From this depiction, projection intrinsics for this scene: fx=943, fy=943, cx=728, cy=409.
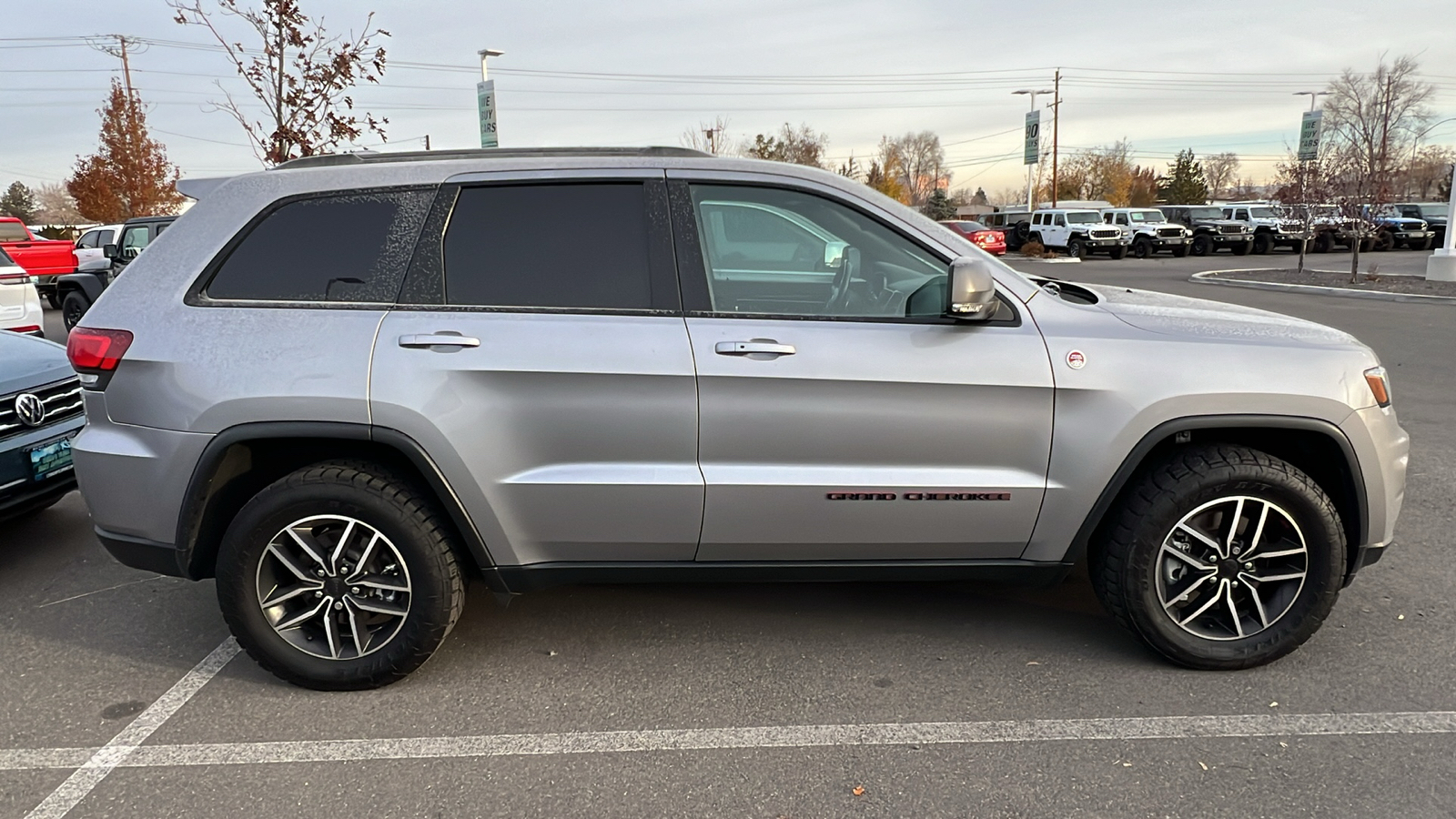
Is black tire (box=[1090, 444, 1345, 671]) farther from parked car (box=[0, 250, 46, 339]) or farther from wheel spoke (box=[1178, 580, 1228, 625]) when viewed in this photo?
Result: parked car (box=[0, 250, 46, 339])

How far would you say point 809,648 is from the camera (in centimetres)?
357

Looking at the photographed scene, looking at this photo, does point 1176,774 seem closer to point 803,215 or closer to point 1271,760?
point 1271,760

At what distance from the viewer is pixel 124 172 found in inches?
1334

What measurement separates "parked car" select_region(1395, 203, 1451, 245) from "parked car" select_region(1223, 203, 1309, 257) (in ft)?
13.5

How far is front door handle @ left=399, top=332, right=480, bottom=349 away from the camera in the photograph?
10.1ft

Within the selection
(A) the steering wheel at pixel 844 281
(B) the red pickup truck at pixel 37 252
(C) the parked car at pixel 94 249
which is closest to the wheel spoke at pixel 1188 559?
(A) the steering wheel at pixel 844 281

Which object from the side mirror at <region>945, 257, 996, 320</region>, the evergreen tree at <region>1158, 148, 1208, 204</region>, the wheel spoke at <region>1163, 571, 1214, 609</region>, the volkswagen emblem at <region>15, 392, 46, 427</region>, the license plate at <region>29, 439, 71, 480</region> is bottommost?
the wheel spoke at <region>1163, 571, 1214, 609</region>

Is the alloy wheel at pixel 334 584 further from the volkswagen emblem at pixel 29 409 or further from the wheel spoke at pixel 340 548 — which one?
the volkswagen emblem at pixel 29 409

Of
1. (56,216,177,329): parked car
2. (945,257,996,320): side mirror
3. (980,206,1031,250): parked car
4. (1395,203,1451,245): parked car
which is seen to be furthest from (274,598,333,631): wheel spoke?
(1395,203,1451,245): parked car

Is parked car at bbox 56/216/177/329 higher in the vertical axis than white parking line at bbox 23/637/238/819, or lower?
higher

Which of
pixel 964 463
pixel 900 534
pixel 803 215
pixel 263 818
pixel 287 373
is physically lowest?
pixel 263 818

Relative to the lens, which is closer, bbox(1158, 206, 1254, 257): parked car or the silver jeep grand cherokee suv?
the silver jeep grand cherokee suv

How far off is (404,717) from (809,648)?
1.46m

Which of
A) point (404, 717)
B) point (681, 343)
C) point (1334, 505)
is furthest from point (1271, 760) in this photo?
point (404, 717)
